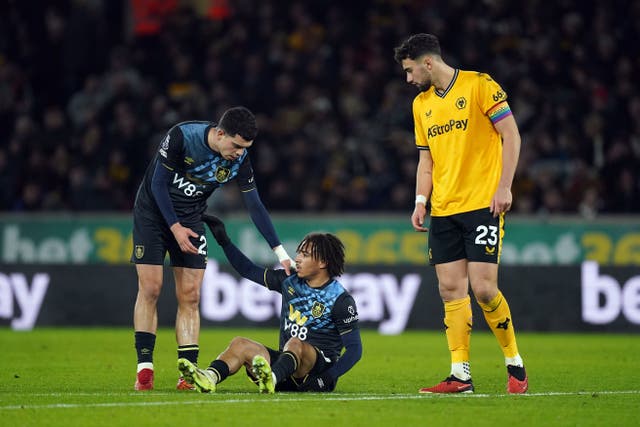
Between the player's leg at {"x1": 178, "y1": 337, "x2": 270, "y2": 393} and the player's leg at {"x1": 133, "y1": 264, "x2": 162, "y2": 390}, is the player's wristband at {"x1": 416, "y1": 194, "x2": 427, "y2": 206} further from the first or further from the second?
the player's leg at {"x1": 133, "y1": 264, "x2": 162, "y2": 390}

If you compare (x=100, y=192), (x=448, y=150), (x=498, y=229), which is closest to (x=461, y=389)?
(x=498, y=229)

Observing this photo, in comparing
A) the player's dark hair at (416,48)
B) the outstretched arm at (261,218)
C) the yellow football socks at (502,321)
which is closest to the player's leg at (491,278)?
the yellow football socks at (502,321)

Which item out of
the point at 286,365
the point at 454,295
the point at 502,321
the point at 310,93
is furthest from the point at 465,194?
the point at 310,93

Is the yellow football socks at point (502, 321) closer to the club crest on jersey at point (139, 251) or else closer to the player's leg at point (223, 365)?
the player's leg at point (223, 365)

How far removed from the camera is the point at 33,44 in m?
20.7

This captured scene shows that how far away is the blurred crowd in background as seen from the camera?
17672mm

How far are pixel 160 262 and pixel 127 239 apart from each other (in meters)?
8.94

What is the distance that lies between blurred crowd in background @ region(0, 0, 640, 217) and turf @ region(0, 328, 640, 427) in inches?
188

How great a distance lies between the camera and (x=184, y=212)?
28.0 ft

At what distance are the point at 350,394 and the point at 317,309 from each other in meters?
0.60

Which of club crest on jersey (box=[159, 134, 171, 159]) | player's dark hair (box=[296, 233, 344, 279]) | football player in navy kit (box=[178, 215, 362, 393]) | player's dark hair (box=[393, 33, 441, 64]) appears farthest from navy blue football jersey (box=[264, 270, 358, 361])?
player's dark hair (box=[393, 33, 441, 64])

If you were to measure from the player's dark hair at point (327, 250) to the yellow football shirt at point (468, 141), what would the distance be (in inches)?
28.7

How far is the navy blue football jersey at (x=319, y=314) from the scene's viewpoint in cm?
799

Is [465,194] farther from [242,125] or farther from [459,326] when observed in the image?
[242,125]
